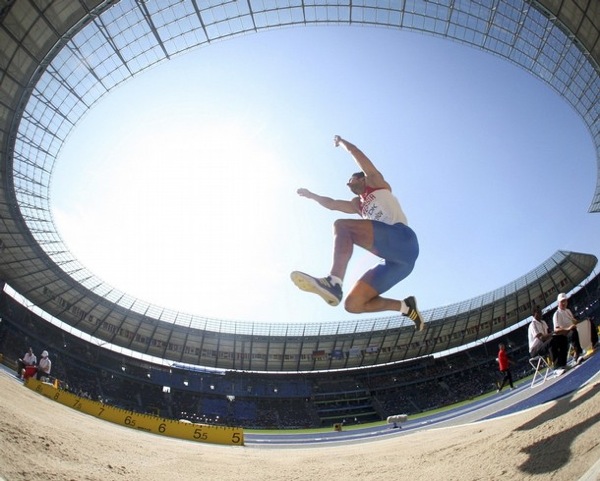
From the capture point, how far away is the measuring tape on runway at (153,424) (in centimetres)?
1360

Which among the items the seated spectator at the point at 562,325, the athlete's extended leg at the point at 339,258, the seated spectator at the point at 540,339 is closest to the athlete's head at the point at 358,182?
the athlete's extended leg at the point at 339,258

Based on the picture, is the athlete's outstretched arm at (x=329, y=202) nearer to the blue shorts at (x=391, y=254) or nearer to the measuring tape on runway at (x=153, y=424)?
the blue shorts at (x=391, y=254)

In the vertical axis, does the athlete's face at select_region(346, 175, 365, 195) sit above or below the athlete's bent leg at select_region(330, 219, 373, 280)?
above

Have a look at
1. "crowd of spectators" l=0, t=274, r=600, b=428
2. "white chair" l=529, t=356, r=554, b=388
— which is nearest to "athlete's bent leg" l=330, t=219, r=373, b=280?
"white chair" l=529, t=356, r=554, b=388

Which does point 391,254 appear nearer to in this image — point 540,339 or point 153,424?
point 540,339

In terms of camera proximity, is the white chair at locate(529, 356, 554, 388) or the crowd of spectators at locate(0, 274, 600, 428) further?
the crowd of spectators at locate(0, 274, 600, 428)

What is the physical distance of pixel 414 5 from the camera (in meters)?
24.5

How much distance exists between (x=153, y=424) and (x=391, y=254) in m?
12.8

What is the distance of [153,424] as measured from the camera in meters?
13.8

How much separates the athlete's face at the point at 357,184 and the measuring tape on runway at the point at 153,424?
37.3 ft

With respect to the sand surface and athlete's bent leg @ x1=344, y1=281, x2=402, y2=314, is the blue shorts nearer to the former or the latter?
athlete's bent leg @ x1=344, y1=281, x2=402, y2=314

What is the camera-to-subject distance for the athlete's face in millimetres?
4820

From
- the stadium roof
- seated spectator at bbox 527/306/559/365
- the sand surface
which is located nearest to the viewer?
the sand surface

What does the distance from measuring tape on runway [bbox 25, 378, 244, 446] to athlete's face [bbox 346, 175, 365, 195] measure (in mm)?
11373
